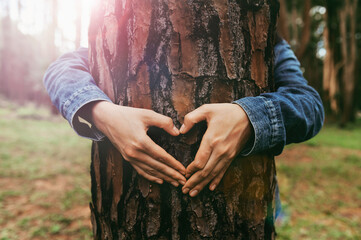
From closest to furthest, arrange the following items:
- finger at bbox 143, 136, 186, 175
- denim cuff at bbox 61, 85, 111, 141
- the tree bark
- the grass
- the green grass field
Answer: finger at bbox 143, 136, 186, 175, denim cuff at bbox 61, 85, 111, 141, the green grass field, the grass, the tree bark

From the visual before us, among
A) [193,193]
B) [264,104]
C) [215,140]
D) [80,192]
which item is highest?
[264,104]

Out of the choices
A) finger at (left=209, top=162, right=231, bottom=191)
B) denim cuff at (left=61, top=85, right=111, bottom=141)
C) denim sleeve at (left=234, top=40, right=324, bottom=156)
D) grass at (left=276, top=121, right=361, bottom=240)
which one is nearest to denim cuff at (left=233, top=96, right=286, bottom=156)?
denim sleeve at (left=234, top=40, right=324, bottom=156)

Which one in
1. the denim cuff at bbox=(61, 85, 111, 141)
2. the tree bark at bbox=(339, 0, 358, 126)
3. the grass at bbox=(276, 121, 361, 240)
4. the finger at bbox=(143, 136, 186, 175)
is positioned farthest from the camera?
the tree bark at bbox=(339, 0, 358, 126)

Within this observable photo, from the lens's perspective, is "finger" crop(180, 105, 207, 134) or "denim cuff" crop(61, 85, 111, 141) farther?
"denim cuff" crop(61, 85, 111, 141)

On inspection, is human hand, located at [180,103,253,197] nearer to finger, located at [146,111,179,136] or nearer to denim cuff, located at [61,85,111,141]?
finger, located at [146,111,179,136]

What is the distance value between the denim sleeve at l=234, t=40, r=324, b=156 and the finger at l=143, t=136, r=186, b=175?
29cm

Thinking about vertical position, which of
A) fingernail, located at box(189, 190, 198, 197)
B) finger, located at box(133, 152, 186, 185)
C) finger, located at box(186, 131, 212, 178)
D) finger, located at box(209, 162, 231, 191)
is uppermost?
finger, located at box(186, 131, 212, 178)

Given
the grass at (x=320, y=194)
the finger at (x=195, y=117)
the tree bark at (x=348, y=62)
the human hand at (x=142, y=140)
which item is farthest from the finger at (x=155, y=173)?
the tree bark at (x=348, y=62)

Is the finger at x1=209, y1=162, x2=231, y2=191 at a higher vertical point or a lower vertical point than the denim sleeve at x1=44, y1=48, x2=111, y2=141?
lower

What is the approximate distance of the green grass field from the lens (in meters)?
3.00

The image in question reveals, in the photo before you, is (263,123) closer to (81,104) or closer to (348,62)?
(81,104)

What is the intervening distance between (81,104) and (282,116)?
87 cm

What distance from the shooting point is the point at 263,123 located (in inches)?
37.2

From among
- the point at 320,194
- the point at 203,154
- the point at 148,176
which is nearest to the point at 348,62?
the point at 320,194
